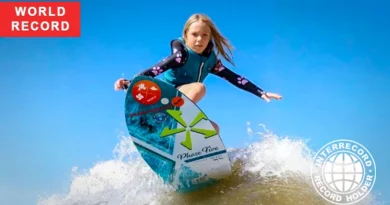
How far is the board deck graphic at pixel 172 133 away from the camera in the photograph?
2650 millimetres

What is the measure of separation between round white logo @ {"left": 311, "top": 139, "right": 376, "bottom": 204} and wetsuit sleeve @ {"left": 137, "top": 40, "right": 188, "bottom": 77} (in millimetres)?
832

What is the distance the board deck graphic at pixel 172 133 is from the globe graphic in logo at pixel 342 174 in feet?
1.73

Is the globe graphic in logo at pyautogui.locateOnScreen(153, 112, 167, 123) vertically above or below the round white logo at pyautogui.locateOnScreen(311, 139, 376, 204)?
above

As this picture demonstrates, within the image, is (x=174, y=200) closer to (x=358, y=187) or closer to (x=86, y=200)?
(x=86, y=200)

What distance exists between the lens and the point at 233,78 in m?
2.90

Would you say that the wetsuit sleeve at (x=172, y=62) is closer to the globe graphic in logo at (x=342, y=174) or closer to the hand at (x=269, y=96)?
the hand at (x=269, y=96)

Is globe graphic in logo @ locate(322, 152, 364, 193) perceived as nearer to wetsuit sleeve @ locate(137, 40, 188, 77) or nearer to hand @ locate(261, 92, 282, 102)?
hand @ locate(261, 92, 282, 102)

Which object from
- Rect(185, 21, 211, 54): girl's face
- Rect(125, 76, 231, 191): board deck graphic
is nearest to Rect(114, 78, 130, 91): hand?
Rect(125, 76, 231, 191): board deck graphic

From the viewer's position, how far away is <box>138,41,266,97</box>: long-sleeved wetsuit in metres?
2.72

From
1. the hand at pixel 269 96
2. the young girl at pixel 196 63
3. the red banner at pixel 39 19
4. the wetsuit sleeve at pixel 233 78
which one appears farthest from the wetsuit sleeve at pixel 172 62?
the red banner at pixel 39 19

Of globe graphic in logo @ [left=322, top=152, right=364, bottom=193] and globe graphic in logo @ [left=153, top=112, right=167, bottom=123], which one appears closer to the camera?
globe graphic in logo @ [left=153, top=112, right=167, bottom=123]

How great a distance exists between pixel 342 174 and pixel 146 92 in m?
1.06

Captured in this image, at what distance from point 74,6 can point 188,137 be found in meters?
1.11

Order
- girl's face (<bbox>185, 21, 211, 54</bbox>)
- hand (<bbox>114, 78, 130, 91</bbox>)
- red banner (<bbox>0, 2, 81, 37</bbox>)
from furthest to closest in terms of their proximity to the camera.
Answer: red banner (<bbox>0, 2, 81, 37</bbox>)
girl's face (<bbox>185, 21, 211, 54</bbox>)
hand (<bbox>114, 78, 130, 91</bbox>)
